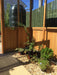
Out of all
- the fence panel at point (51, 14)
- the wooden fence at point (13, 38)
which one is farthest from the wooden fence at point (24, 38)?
the fence panel at point (51, 14)

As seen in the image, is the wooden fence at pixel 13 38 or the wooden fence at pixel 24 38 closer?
the wooden fence at pixel 24 38

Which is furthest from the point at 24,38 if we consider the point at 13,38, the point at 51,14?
the point at 51,14

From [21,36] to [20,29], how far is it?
389 mm

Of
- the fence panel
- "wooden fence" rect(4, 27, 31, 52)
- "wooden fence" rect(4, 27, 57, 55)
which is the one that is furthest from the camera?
"wooden fence" rect(4, 27, 31, 52)

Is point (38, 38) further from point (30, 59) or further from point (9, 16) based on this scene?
point (9, 16)

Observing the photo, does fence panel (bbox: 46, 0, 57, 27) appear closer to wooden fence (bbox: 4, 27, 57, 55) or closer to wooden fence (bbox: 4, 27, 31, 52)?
wooden fence (bbox: 4, 27, 57, 55)

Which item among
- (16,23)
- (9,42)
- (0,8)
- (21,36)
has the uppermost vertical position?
(0,8)

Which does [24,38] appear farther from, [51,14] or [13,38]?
[51,14]

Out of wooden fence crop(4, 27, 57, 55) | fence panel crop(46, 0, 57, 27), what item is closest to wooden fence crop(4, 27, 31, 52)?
wooden fence crop(4, 27, 57, 55)

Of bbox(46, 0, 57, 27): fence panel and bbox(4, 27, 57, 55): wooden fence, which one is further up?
bbox(46, 0, 57, 27): fence panel

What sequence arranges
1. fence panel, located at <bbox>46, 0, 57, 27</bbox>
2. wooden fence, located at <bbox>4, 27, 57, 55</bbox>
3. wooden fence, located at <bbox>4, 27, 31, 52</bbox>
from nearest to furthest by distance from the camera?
wooden fence, located at <bbox>4, 27, 57, 55</bbox> → fence panel, located at <bbox>46, 0, 57, 27</bbox> → wooden fence, located at <bbox>4, 27, 31, 52</bbox>

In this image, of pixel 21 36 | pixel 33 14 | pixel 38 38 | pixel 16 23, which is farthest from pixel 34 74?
pixel 33 14

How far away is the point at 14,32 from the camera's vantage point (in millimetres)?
3475

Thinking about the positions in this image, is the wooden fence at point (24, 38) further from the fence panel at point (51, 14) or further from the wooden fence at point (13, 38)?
the fence panel at point (51, 14)
